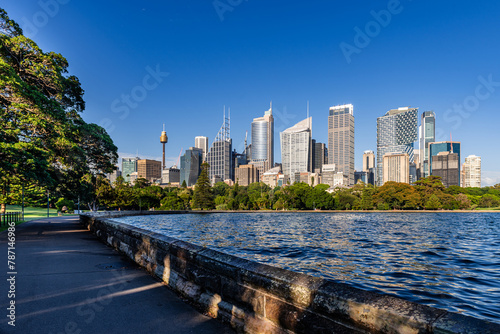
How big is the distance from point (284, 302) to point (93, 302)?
10.9 ft

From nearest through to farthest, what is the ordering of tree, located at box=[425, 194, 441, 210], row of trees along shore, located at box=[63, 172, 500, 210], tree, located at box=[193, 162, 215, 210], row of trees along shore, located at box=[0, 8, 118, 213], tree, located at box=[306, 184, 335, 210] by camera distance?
row of trees along shore, located at box=[0, 8, 118, 213] < tree, located at box=[193, 162, 215, 210] < row of trees along shore, located at box=[63, 172, 500, 210] < tree, located at box=[425, 194, 441, 210] < tree, located at box=[306, 184, 335, 210]

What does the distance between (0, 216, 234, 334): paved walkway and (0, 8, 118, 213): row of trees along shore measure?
334 inches

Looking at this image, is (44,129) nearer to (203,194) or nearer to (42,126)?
(42,126)

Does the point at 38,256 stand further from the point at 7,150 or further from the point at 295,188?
→ the point at 295,188

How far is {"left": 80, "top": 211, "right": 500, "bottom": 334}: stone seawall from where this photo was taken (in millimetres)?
2412

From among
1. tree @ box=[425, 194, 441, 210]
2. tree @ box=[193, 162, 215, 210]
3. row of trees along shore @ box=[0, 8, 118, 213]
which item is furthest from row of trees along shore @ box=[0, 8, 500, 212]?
tree @ box=[425, 194, 441, 210]

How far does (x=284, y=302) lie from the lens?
11.4 ft

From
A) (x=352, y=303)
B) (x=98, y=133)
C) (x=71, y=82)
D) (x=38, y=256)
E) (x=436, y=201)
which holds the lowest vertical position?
(x=436, y=201)

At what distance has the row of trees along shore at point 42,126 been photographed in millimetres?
14211

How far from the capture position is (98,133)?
930 inches

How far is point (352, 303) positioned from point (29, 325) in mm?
4119

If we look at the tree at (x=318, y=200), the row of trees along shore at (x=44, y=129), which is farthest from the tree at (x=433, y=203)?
the row of trees along shore at (x=44, y=129)

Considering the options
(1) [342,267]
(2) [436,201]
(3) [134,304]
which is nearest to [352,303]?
(3) [134,304]

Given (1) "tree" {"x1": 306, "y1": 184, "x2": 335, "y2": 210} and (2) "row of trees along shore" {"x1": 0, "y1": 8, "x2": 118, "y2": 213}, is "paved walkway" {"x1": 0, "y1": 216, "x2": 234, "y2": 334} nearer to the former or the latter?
(2) "row of trees along shore" {"x1": 0, "y1": 8, "x2": 118, "y2": 213}
